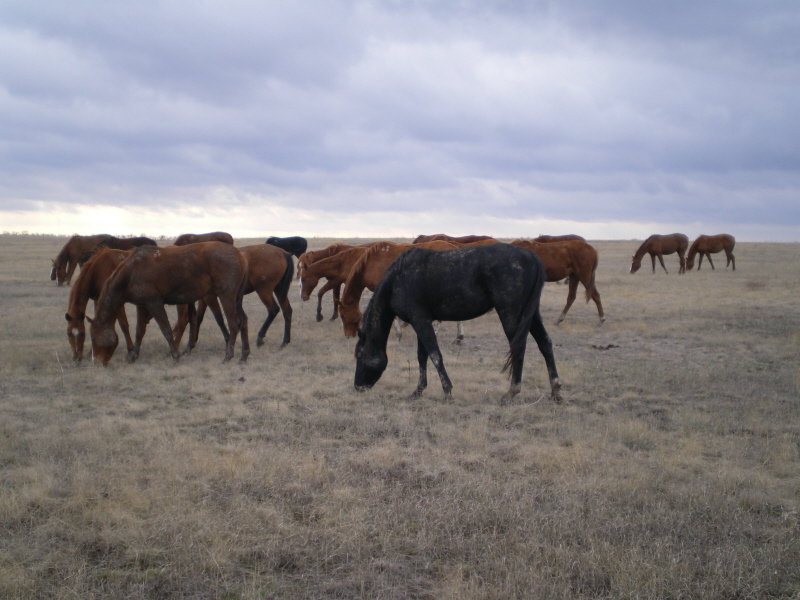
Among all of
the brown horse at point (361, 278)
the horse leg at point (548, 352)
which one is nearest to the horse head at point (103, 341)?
the brown horse at point (361, 278)

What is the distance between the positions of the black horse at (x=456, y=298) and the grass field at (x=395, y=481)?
504 millimetres

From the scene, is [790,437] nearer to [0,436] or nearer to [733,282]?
[0,436]

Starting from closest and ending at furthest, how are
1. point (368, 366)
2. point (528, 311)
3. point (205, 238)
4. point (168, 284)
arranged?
1. point (528, 311)
2. point (368, 366)
3. point (168, 284)
4. point (205, 238)

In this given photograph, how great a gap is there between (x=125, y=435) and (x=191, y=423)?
726 millimetres

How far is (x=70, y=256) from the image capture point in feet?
78.0

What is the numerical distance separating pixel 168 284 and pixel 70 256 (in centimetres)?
1663

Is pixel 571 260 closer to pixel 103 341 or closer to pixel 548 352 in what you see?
pixel 548 352

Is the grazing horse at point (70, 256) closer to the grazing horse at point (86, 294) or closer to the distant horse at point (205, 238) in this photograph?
the distant horse at point (205, 238)

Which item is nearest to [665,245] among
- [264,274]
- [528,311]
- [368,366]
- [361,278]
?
[361,278]

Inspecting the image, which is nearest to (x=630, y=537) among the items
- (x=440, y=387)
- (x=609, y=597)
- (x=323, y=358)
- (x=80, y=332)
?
(x=609, y=597)

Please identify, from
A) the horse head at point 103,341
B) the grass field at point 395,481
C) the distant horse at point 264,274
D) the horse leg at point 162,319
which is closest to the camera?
the grass field at point 395,481

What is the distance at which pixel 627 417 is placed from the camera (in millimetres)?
6926

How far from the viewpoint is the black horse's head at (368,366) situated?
26.3 feet

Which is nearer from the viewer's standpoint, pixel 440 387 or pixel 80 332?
pixel 440 387
